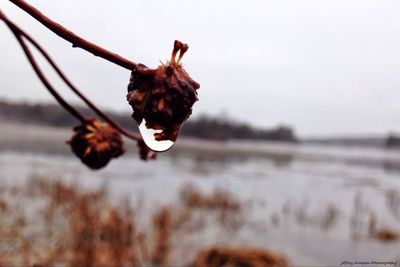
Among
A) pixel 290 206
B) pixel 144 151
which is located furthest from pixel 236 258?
pixel 144 151

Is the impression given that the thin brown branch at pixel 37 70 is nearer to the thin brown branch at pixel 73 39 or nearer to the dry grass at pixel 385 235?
the thin brown branch at pixel 73 39

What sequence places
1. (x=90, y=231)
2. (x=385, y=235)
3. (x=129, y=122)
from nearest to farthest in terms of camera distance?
(x=90, y=231)
(x=385, y=235)
(x=129, y=122)

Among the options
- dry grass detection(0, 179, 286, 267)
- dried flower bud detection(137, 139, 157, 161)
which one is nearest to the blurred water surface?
dry grass detection(0, 179, 286, 267)

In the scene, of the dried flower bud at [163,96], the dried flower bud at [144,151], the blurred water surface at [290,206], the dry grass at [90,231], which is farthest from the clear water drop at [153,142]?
the blurred water surface at [290,206]

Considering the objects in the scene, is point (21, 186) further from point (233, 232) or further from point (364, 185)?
point (364, 185)

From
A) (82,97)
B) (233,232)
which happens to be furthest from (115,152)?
(233,232)

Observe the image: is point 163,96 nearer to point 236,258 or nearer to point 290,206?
point 236,258
